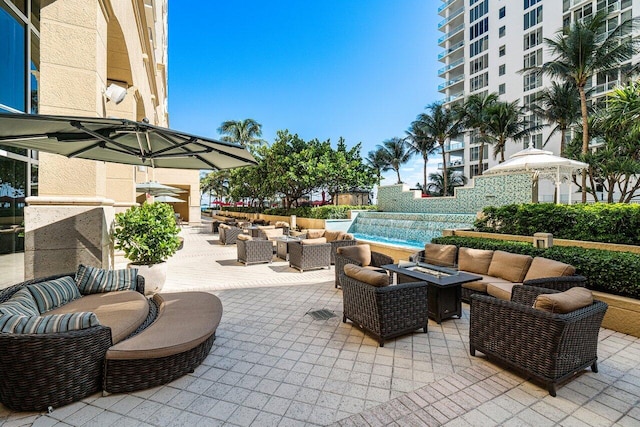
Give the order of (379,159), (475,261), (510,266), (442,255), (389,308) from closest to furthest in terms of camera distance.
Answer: (389,308), (510,266), (475,261), (442,255), (379,159)

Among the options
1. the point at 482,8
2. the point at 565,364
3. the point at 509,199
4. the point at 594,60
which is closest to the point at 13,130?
the point at 565,364

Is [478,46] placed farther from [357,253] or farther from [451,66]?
[357,253]

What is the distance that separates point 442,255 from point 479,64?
37.5m

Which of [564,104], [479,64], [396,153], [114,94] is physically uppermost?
[479,64]

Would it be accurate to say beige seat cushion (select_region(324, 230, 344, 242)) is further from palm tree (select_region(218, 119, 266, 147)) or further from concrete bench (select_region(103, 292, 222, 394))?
palm tree (select_region(218, 119, 266, 147))

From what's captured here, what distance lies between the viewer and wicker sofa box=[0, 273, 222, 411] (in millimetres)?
2320

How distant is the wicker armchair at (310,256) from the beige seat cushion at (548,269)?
183 inches

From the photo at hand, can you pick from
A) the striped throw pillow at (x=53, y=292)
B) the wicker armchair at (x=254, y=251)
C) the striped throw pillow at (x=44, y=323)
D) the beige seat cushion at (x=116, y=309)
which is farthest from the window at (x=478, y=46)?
the striped throw pillow at (x=44, y=323)

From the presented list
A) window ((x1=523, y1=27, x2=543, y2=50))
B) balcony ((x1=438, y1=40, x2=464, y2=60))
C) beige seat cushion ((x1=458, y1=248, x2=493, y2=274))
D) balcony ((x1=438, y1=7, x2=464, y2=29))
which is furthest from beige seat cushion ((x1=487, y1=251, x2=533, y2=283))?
balcony ((x1=438, y1=7, x2=464, y2=29))

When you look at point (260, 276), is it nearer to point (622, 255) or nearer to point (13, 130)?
point (13, 130)

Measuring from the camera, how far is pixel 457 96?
3784 centimetres

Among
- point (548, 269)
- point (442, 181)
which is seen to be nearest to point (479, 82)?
point (442, 181)

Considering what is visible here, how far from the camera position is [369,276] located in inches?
150

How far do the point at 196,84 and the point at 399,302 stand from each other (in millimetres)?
32720
